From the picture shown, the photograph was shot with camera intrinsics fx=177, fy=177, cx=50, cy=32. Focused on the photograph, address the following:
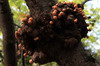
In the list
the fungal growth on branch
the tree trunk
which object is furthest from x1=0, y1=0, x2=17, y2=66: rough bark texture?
the tree trunk

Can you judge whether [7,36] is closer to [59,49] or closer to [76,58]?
[59,49]

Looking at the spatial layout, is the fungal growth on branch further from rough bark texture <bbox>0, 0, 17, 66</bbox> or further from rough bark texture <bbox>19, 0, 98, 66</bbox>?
rough bark texture <bbox>0, 0, 17, 66</bbox>

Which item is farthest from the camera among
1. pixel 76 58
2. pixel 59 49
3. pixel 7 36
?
pixel 7 36

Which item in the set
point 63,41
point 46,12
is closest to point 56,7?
point 46,12

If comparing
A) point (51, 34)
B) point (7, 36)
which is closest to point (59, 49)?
point (51, 34)

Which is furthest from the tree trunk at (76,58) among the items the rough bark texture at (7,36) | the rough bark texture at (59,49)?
the rough bark texture at (7,36)

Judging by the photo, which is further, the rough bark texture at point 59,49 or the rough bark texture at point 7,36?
the rough bark texture at point 7,36

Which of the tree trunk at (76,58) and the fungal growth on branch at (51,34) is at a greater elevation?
the fungal growth on branch at (51,34)

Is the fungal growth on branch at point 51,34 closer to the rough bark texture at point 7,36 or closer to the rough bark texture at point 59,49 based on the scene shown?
the rough bark texture at point 59,49
